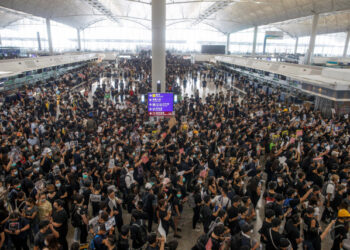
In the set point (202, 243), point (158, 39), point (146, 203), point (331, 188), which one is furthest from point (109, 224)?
point (158, 39)

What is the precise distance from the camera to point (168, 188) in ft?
17.6

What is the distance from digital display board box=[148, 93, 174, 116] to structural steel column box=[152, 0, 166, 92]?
3249 millimetres

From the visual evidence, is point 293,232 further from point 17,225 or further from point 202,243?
point 17,225

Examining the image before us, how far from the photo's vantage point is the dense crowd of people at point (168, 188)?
4105 mm

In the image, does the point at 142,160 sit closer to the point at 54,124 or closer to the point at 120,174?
the point at 120,174

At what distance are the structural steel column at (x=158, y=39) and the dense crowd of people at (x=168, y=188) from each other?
4113 mm

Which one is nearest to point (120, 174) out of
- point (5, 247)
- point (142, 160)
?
point (142, 160)

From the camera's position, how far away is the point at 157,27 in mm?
13734

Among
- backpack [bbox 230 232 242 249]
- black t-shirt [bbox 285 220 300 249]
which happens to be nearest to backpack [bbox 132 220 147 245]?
backpack [bbox 230 232 242 249]

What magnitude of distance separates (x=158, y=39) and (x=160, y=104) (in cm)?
464

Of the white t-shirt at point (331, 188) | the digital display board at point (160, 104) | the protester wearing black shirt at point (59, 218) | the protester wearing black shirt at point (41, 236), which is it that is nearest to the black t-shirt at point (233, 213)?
the white t-shirt at point (331, 188)

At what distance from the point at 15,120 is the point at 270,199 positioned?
35.7 feet

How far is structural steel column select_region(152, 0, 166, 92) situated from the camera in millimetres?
13492

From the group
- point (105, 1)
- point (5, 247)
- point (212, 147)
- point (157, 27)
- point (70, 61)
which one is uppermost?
point (105, 1)
